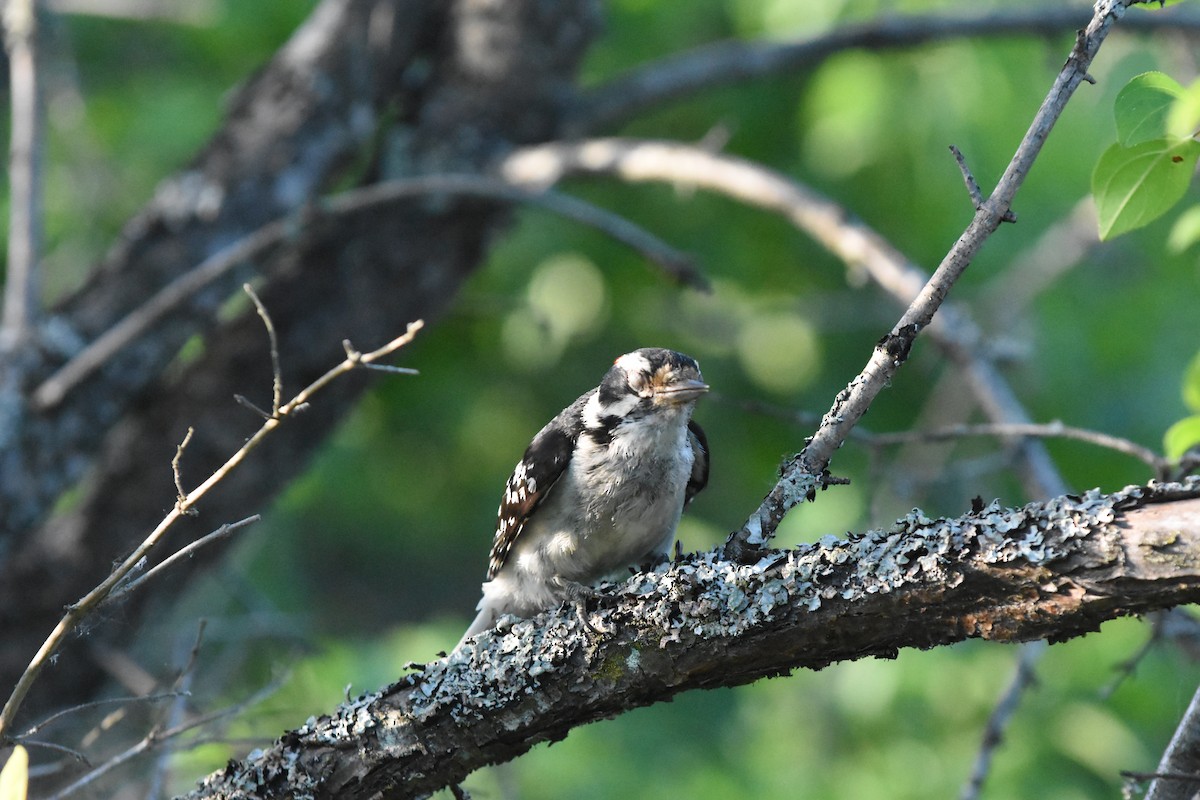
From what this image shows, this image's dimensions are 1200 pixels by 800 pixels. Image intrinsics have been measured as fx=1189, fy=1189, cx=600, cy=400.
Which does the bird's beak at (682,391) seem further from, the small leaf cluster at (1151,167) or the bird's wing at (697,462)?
the small leaf cluster at (1151,167)

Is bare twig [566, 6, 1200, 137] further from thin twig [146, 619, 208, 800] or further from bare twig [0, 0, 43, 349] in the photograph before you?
thin twig [146, 619, 208, 800]

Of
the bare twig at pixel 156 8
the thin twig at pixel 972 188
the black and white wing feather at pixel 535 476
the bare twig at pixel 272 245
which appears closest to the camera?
the thin twig at pixel 972 188

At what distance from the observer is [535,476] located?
149 inches

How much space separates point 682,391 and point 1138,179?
1495 mm

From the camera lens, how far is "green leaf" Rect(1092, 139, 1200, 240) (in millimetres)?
2422

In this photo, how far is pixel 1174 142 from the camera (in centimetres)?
241

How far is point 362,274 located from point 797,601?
359cm

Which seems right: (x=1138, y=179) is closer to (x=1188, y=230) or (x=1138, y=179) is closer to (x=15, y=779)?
(x=1188, y=230)

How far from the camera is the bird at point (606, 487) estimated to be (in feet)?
12.0

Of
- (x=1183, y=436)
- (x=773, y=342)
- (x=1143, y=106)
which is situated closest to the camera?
(x=1143, y=106)

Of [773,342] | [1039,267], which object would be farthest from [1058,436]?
[773,342]

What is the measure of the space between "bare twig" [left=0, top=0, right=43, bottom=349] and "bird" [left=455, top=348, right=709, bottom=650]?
7.72ft

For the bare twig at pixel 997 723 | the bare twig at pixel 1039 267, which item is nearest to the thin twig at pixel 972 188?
the bare twig at pixel 997 723

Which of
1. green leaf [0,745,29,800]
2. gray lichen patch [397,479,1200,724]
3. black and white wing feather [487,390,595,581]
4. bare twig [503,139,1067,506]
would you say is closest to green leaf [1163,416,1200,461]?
gray lichen patch [397,479,1200,724]
